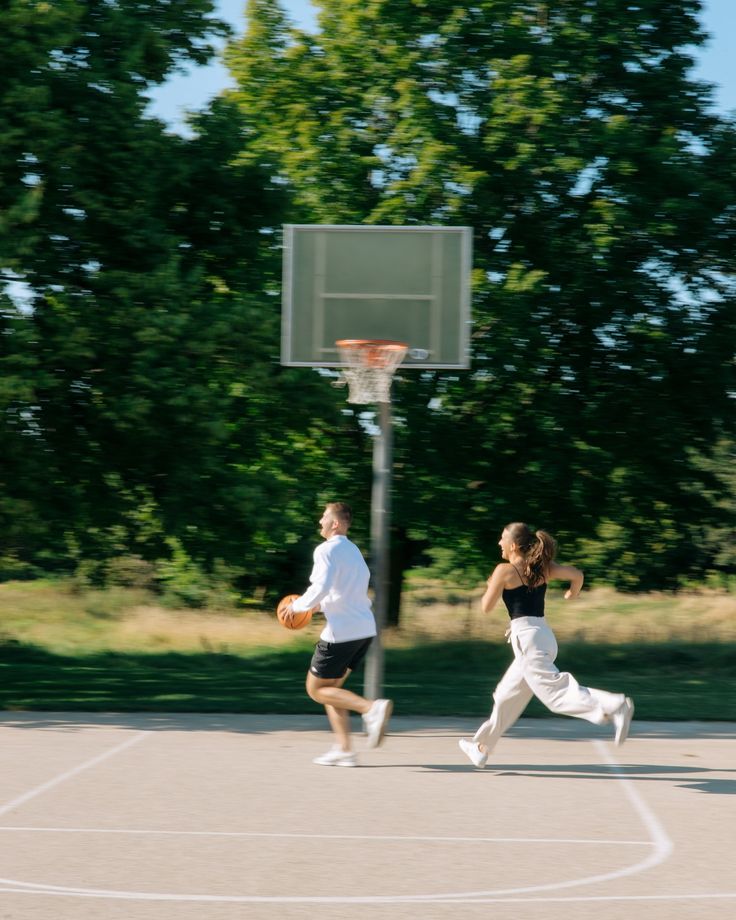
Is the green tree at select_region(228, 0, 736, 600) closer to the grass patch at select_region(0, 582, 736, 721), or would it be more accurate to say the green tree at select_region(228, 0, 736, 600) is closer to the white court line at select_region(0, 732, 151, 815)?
the grass patch at select_region(0, 582, 736, 721)

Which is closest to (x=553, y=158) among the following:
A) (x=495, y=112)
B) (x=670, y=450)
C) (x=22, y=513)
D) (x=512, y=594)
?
(x=495, y=112)

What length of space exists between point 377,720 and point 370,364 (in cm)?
401

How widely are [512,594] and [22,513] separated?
7976mm

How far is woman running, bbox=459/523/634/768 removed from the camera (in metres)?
9.65

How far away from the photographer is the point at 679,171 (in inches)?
840

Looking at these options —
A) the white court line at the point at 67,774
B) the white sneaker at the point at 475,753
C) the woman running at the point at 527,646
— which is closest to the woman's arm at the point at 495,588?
the woman running at the point at 527,646

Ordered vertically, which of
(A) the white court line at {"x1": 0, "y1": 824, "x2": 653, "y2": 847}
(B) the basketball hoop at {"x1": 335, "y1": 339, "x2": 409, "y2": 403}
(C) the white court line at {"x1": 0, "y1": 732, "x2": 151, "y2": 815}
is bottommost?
(C) the white court line at {"x1": 0, "y1": 732, "x2": 151, "y2": 815}

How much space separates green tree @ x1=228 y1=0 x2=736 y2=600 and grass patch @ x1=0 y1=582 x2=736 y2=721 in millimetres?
2380

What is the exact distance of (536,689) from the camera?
971 centimetres

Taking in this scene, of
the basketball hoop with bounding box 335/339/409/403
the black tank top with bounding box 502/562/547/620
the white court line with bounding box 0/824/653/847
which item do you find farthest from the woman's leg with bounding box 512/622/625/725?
the basketball hoop with bounding box 335/339/409/403

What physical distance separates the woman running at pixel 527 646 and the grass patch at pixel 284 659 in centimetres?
343

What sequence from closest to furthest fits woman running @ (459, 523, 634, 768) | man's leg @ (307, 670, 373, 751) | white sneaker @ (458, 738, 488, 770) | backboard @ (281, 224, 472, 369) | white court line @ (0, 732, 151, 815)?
1. white court line @ (0, 732, 151, 815)
2. woman running @ (459, 523, 634, 768)
3. white sneaker @ (458, 738, 488, 770)
4. man's leg @ (307, 670, 373, 751)
5. backboard @ (281, 224, 472, 369)

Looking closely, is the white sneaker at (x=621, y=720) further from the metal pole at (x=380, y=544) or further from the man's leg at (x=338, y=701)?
the metal pole at (x=380, y=544)

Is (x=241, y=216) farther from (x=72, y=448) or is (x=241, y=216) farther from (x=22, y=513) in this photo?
(x=22, y=513)
